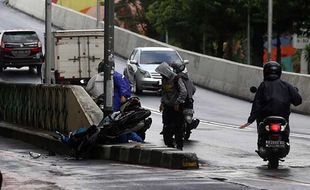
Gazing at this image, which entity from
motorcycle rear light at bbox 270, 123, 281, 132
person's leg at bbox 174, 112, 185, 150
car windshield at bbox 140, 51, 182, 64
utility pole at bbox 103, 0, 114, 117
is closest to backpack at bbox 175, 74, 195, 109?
person's leg at bbox 174, 112, 185, 150

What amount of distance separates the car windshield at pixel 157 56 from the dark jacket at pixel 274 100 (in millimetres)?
18948

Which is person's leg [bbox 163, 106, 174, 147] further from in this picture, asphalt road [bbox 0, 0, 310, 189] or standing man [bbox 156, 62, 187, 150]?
asphalt road [bbox 0, 0, 310, 189]

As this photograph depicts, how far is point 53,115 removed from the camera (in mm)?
17938

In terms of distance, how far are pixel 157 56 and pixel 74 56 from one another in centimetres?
320

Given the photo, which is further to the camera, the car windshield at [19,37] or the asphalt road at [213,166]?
the car windshield at [19,37]

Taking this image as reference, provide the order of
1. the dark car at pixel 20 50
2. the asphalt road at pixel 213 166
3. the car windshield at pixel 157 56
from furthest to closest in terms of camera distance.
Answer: the dark car at pixel 20 50, the car windshield at pixel 157 56, the asphalt road at pixel 213 166

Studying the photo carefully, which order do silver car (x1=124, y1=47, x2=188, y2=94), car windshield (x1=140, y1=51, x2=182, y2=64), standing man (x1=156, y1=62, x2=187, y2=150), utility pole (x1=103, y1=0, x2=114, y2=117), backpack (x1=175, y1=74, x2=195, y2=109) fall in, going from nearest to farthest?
standing man (x1=156, y1=62, x2=187, y2=150), utility pole (x1=103, y1=0, x2=114, y2=117), backpack (x1=175, y1=74, x2=195, y2=109), silver car (x1=124, y1=47, x2=188, y2=94), car windshield (x1=140, y1=51, x2=182, y2=64)

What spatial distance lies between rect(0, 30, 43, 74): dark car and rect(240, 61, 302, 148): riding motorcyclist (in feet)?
85.2

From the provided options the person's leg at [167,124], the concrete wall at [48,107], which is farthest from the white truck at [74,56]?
the person's leg at [167,124]

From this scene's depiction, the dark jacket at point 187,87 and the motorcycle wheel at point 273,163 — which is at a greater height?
the dark jacket at point 187,87

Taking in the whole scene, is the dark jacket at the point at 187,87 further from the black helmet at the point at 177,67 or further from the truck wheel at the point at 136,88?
the truck wheel at the point at 136,88

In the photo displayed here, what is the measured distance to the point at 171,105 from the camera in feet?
49.3

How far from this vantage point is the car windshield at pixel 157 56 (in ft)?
106

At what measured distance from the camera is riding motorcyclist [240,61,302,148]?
1307cm
